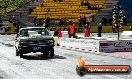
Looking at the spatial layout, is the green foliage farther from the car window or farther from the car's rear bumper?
the car's rear bumper

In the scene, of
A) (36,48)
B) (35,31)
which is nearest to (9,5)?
(35,31)

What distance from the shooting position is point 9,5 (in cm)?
7612

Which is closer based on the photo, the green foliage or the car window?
the car window

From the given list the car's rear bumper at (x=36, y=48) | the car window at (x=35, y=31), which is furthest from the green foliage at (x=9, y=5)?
the car's rear bumper at (x=36, y=48)

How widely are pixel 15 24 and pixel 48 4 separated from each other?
41.9 ft

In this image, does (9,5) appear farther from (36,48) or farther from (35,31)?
(36,48)

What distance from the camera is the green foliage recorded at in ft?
237

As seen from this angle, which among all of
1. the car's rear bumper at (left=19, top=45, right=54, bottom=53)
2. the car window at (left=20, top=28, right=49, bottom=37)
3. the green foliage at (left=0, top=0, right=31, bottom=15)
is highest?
the car window at (left=20, top=28, right=49, bottom=37)

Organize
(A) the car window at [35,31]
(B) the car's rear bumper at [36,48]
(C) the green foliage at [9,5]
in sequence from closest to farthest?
(B) the car's rear bumper at [36,48] < (A) the car window at [35,31] < (C) the green foliage at [9,5]

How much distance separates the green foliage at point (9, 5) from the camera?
72294 millimetres

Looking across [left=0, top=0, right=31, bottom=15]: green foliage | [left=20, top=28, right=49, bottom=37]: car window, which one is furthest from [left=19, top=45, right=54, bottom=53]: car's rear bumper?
[left=0, top=0, right=31, bottom=15]: green foliage

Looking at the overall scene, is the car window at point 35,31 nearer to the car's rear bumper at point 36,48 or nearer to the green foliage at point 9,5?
the car's rear bumper at point 36,48

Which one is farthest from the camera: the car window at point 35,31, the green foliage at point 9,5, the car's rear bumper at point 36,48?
the green foliage at point 9,5

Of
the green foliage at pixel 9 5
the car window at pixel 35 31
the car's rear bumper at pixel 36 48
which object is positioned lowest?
the green foliage at pixel 9 5
